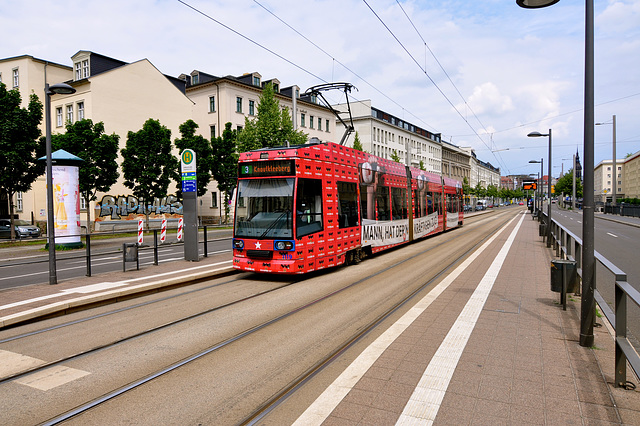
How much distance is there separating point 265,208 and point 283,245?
3.55 feet

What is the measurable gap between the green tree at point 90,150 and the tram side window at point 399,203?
22104mm

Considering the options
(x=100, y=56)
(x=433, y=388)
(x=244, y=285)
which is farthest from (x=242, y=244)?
(x=100, y=56)

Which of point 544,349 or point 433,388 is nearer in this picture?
point 433,388

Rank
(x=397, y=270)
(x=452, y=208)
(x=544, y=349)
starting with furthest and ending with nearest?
(x=452, y=208) → (x=397, y=270) → (x=544, y=349)

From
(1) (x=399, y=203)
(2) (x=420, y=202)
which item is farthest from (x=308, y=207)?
(2) (x=420, y=202)

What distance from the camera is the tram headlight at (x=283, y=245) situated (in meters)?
10.0

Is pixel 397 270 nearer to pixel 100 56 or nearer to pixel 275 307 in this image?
pixel 275 307

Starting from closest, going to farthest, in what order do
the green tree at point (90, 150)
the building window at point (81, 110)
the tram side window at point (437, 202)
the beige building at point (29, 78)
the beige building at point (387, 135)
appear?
the tram side window at point (437, 202) < the green tree at point (90, 150) < the building window at point (81, 110) < the beige building at point (29, 78) < the beige building at point (387, 135)

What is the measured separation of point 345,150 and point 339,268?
3.52 metres

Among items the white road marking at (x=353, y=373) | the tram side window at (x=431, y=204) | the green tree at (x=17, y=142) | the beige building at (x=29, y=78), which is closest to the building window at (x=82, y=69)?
the beige building at (x=29, y=78)

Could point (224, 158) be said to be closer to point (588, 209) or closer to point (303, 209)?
point (303, 209)

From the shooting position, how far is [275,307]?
7.91 m

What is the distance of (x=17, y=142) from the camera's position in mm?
25328

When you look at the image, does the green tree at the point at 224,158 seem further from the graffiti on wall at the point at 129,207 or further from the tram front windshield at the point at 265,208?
the tram front windshield at the point at 265,208
